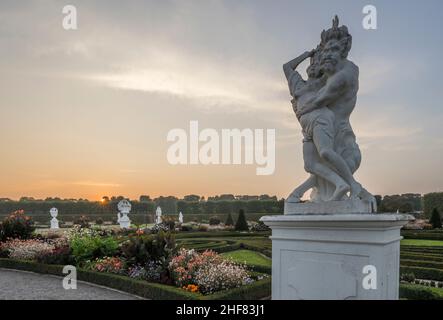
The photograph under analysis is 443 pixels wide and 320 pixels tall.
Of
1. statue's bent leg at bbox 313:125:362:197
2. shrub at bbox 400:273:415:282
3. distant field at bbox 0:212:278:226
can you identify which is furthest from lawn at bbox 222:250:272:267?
distant field at bbox 0:212:278:226

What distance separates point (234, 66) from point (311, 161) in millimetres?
4462

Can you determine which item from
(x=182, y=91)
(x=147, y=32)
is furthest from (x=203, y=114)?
(x=147, y=32)

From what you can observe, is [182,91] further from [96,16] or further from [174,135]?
[174,135]

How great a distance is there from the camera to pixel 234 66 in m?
7.45

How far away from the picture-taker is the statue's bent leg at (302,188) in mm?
3490

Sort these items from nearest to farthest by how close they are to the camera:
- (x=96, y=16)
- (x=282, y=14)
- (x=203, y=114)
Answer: (x=282, y=14) < (x=96, y=16) < (x=203, y=114)

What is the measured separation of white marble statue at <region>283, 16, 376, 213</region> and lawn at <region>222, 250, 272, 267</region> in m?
7.45

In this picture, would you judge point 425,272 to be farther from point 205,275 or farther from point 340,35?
point 340,35

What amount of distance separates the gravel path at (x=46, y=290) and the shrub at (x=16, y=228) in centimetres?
367

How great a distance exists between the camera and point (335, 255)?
3.00 metres

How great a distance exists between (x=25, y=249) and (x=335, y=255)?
981cm

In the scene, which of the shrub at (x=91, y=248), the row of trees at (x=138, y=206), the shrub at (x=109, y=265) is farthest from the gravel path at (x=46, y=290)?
the row of trees at (x=138, y=206)

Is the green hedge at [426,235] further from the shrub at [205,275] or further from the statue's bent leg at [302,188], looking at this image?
the statue's bent leg at [302,188]

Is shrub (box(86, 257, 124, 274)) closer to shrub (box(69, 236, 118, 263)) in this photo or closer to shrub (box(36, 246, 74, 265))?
shrub (box(69, 236, 118, 263))
